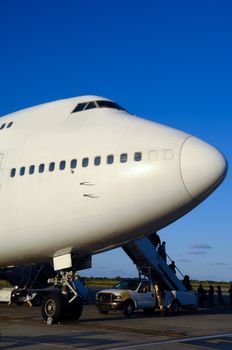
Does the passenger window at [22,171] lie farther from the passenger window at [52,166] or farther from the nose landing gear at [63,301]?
the nose landing gear at [63,301]

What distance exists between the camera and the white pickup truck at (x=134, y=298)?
72.0 feet

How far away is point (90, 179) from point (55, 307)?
14.3 ft

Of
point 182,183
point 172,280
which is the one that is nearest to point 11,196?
point 182,183

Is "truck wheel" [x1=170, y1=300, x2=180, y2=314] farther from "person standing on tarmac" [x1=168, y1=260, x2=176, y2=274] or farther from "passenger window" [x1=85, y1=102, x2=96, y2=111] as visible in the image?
"passenger window" [x1=85, y1=102, x2=96, y2=111]

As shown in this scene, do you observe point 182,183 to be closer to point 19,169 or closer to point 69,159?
point 69,159

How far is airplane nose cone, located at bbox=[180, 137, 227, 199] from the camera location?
13266mm

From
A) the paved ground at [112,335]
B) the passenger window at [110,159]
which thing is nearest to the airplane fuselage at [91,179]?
the passenger window at [110,159]

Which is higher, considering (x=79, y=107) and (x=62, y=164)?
(x=79, y=107)

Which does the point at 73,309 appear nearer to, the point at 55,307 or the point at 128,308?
the point at 55,307

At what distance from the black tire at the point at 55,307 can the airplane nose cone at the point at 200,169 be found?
5464mm

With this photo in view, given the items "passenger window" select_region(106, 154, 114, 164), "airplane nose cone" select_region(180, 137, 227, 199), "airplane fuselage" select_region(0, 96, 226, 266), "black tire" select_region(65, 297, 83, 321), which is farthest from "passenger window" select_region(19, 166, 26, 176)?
"airplane nose cone" select_region(180, 137, 227, 199)

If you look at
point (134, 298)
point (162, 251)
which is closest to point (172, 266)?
point (162, 251)

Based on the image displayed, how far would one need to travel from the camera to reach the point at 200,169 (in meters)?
13.2

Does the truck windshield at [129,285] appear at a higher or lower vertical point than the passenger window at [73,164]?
lower
